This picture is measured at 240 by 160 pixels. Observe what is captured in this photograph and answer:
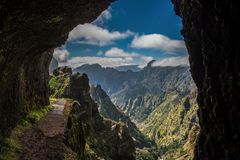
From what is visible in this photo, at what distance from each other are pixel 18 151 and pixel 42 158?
2876mm

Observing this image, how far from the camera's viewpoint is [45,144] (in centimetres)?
3706

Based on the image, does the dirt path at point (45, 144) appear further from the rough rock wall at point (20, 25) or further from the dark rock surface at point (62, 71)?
the dark rock surface at point (62, 71)

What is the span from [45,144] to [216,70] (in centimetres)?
2150

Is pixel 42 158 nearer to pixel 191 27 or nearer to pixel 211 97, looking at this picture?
pixel 211 97

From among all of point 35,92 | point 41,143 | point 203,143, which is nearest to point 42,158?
point 41,143

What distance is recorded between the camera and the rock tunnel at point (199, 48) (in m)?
27.5

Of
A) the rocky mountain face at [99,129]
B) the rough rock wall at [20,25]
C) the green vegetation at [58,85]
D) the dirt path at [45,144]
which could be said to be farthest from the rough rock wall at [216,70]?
the green vegetation at [58,85]

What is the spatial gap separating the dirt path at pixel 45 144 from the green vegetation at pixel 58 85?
330 feet

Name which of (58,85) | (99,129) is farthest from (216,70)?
(58,85)

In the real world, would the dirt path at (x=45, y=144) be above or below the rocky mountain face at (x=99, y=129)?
above

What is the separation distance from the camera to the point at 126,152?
129 meters

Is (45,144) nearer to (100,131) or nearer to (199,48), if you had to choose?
(199,48)

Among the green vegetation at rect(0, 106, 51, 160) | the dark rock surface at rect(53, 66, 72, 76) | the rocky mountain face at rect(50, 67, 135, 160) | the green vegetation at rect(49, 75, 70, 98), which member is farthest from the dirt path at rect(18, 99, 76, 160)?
the dark rock surface at rect(53, 66, 72, 76)

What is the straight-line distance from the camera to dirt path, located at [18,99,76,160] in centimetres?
3253
